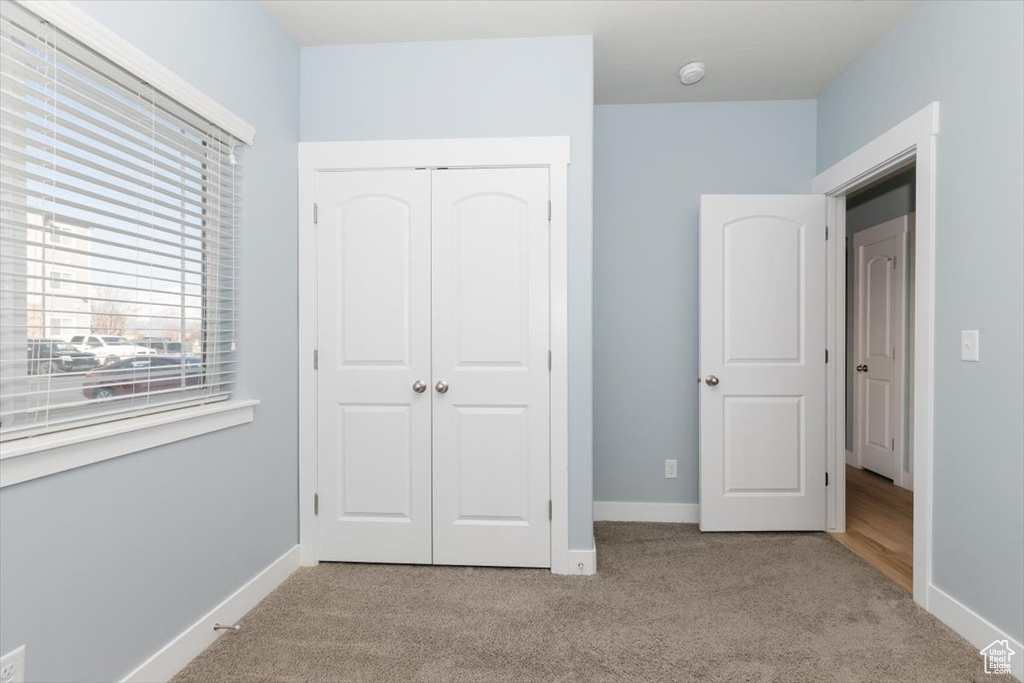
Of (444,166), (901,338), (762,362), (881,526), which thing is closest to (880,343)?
(901,338)

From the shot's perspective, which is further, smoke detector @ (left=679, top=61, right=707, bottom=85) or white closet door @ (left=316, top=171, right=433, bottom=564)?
smoke detector @ (left=679, top=61, right=707, bottom=85)

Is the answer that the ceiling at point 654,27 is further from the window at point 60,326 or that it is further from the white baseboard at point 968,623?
the white baseboard at point 968,623

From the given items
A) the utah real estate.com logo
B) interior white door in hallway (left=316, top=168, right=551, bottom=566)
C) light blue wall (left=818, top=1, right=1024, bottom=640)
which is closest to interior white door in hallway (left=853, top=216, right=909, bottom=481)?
light blue wall (left=818, top=1, right=1024, bottom=640)

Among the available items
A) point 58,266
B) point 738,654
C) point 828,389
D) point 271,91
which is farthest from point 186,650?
point 828,389

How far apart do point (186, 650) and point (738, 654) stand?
6.34 feet

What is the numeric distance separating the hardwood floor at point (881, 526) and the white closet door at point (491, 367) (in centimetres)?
166

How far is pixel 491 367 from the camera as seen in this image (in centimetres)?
255

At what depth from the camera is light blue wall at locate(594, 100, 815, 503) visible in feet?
10.7

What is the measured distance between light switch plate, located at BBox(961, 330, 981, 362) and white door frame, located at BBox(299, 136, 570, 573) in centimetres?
153

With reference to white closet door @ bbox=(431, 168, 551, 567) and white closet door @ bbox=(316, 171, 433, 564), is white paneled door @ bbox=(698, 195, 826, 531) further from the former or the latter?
white closet door @ bbox=(316, 171, 433, 564)

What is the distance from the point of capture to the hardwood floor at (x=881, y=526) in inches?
102

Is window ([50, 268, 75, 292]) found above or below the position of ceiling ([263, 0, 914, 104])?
below

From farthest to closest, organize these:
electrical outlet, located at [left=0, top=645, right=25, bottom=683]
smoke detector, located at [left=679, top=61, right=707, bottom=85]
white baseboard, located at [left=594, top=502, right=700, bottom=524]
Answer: white baseboard, located at [left=594, top=502, right=700, bottom=524]
smoke detector, located at [left=679, top=61, right=707, bottom=85]
electrical outlet, located at [left=0, top=645, right=25, bottom=683]

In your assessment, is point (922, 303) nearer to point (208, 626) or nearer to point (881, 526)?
point (881, 526)
